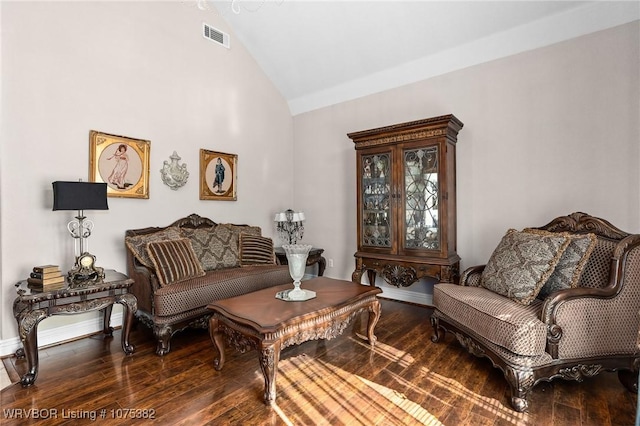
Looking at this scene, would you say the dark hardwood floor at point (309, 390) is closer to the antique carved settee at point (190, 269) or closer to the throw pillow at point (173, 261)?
the antique carved settee at point (190, 269)

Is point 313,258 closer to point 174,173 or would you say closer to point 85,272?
point 174,173

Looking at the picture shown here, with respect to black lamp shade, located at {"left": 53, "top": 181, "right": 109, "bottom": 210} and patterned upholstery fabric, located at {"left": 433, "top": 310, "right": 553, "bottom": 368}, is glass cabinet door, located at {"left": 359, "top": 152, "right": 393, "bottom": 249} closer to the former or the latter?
patterned upholstery fabric, located at {"left": 433, "top": 310, "right": 553, "bottom": 368}

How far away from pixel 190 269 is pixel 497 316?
8.92ft

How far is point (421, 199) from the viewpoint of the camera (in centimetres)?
362

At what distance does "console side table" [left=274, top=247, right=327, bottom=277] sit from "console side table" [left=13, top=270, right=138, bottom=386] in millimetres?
2094

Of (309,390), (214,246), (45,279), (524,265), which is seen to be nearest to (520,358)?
(524,265)

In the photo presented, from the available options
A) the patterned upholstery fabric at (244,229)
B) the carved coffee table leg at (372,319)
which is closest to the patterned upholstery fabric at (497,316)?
the carved coffee table leg at (372,319)

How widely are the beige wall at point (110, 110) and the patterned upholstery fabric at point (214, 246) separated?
36cm

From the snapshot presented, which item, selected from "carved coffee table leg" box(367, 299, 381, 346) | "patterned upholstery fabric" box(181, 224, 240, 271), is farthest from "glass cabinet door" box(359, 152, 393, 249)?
"patterned upholstery fabric" box(181, 224, 240, 271)

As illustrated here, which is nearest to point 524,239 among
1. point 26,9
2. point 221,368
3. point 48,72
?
point 221,368

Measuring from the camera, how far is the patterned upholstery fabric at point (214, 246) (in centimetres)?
369

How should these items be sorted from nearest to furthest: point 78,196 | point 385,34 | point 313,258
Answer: point 78,196, point 385,34, point 313,258

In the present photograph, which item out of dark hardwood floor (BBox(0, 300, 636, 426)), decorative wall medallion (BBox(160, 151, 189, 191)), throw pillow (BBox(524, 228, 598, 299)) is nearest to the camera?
dark hardwood floor (BBox(0, 300, 636, 426))

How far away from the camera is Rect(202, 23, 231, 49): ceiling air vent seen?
13.6 ft
